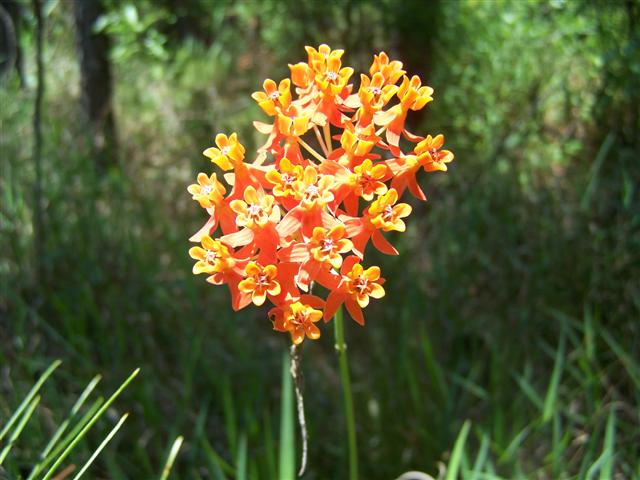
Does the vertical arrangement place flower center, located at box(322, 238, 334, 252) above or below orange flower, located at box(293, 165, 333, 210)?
below

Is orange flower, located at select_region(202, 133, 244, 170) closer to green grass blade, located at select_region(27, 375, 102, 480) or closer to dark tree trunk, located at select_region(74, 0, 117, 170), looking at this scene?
green grass blade, located at select_region(27, 375, 102, 480)

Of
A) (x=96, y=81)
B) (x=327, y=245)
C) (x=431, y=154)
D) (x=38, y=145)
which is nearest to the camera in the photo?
(x=327, y=245)

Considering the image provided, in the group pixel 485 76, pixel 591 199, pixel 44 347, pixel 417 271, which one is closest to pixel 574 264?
pixel 591 199

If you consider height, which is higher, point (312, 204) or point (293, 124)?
point (293, 124)

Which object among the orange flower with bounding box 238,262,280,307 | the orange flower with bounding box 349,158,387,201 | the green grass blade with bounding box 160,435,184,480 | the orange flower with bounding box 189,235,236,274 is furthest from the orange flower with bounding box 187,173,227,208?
the green grass blade with bounding box 160,435,184,480

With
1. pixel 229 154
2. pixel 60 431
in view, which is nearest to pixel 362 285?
pixel 229 154

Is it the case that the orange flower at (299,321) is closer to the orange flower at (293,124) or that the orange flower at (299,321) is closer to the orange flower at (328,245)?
the orange flower at (328,245)

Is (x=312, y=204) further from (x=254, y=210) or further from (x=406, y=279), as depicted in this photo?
(x=406, y=279)

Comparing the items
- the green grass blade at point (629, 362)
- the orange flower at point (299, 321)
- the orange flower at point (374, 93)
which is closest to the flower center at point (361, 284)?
the orange flower at point (299, 321)
